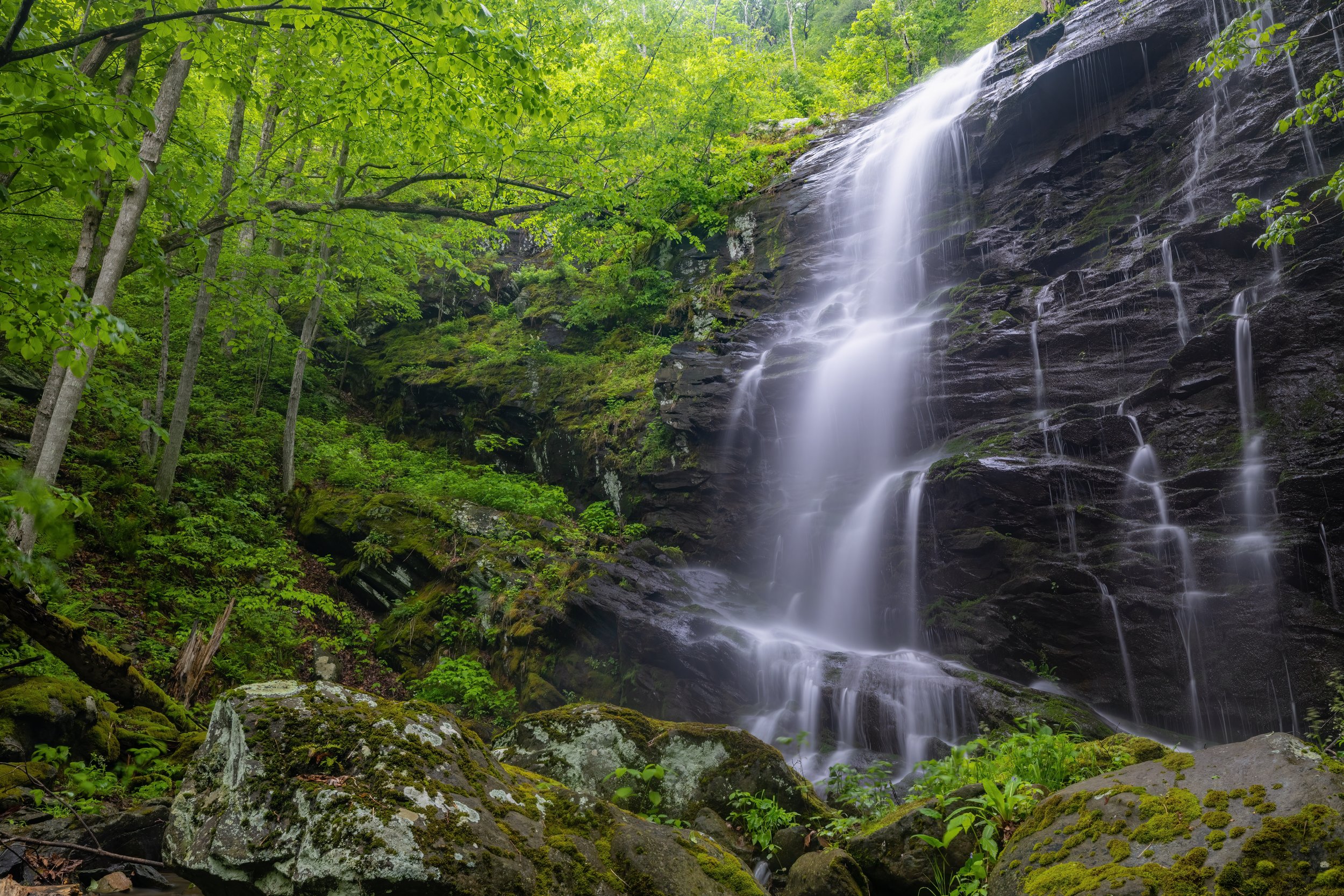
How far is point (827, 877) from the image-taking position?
3.31 meters

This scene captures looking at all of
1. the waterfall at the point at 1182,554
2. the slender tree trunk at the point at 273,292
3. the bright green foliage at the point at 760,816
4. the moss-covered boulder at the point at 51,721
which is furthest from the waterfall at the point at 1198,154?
the moss-covered boulder at the point at 51,721

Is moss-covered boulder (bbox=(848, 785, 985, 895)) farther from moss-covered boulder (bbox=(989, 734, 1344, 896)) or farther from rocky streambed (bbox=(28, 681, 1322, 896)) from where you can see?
moss-covered boulder (bbox=(989, 734, 1344, 896))

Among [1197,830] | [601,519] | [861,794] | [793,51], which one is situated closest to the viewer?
[1197,830]

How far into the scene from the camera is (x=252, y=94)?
5.78m

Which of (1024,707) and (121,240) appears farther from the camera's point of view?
(1024,707)

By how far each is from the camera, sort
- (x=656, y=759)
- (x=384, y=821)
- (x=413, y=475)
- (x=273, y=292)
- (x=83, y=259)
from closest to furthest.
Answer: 1. (x=384, y=821)
2. (x=656, y=759)
3. (x=83, y=259)
4. (x=273, y=292)
5. (x=413, y=475)

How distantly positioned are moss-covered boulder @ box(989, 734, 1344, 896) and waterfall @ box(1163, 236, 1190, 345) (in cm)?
881

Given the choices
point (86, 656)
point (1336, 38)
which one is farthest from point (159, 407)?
point (1336, 38)

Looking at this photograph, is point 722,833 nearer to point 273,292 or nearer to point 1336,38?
point 273,292

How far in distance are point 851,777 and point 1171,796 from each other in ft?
10.7

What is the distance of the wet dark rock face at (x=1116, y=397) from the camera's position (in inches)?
301

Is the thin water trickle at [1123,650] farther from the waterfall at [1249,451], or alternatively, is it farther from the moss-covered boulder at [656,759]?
the moss-covered boulder at [656,759]

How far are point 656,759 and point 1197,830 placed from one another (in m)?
3.18

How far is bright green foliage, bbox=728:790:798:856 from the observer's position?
167 inches
